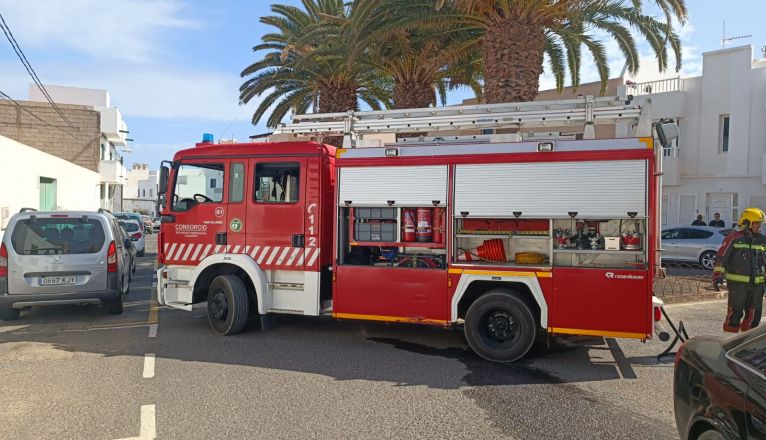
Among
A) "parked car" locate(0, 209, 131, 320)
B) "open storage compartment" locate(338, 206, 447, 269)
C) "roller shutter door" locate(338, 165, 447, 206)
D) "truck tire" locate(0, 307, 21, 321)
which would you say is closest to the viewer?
"roller shutter door" locate(338, 165, 447, 206)

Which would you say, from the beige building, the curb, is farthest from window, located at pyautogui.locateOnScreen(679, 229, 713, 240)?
the beige building

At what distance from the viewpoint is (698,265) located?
53.4 ft

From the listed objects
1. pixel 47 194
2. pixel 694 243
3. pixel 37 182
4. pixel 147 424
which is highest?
pixel 37 182

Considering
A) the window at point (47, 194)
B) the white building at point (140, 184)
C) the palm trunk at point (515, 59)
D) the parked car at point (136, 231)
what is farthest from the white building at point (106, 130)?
the white building at point (140, 184)

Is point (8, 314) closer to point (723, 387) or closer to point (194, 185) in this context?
point (194, 185)

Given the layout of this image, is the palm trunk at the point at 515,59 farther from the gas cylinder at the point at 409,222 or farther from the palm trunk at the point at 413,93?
the gas cylinder at the point at 409,222

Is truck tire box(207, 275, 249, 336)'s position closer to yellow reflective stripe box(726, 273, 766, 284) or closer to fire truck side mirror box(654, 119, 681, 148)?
fire truck side mirror box(654, 119, 681, 148)

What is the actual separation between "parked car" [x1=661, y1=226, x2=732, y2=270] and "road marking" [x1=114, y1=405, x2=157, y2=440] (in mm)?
15177

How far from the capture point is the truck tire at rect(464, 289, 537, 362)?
20.6 feet

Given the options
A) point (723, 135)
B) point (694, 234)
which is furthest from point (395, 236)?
point (723, 135)

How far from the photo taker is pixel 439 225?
6.79 metres

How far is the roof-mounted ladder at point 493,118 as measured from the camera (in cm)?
686

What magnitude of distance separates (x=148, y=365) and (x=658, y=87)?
23867 millimetres

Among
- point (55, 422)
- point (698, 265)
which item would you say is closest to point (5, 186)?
point (55, 422)
